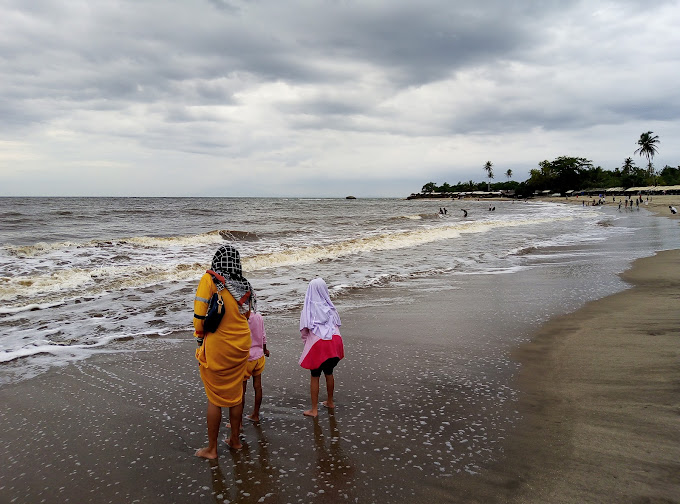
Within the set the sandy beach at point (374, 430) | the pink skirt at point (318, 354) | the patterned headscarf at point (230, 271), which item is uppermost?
the patterned headscarf at point (230, 271)

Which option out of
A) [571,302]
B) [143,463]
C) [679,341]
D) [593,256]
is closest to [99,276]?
[143,463]

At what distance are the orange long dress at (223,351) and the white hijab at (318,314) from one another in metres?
0.81

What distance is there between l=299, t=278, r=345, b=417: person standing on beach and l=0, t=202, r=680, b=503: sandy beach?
39cm

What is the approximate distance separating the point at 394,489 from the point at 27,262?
55.6 feet

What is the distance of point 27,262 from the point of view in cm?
1546

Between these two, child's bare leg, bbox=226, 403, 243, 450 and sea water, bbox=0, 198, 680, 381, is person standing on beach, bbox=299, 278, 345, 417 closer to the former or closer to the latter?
child's bare leg, bbox=226, 403, 243, 450

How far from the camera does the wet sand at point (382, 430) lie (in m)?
3.05

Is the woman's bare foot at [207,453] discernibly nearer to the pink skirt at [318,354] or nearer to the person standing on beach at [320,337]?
the person standing on beach at [320,337]

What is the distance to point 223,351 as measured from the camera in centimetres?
355

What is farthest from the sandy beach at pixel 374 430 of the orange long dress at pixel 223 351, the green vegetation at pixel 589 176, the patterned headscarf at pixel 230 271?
the green vegetation at pixel 589 176

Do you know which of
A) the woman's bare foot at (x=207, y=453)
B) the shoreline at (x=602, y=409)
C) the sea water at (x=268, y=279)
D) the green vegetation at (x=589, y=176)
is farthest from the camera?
the green vegetation at (x=589, y=176)

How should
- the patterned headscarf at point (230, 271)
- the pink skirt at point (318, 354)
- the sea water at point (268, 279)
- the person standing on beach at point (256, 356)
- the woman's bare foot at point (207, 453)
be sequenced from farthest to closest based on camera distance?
the sea water at point (268, 279)
the pink skirt at point (318, 354)
the person standing on beach at point (256, 356)
the patterned headscarf at point (230, 271)
the woman's bare foot at point (207, 453)

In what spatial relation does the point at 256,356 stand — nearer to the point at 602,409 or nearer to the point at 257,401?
the point at 257,401

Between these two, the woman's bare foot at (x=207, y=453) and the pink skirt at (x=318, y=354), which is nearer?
the woman's bare foot at (x=207, y=453)
